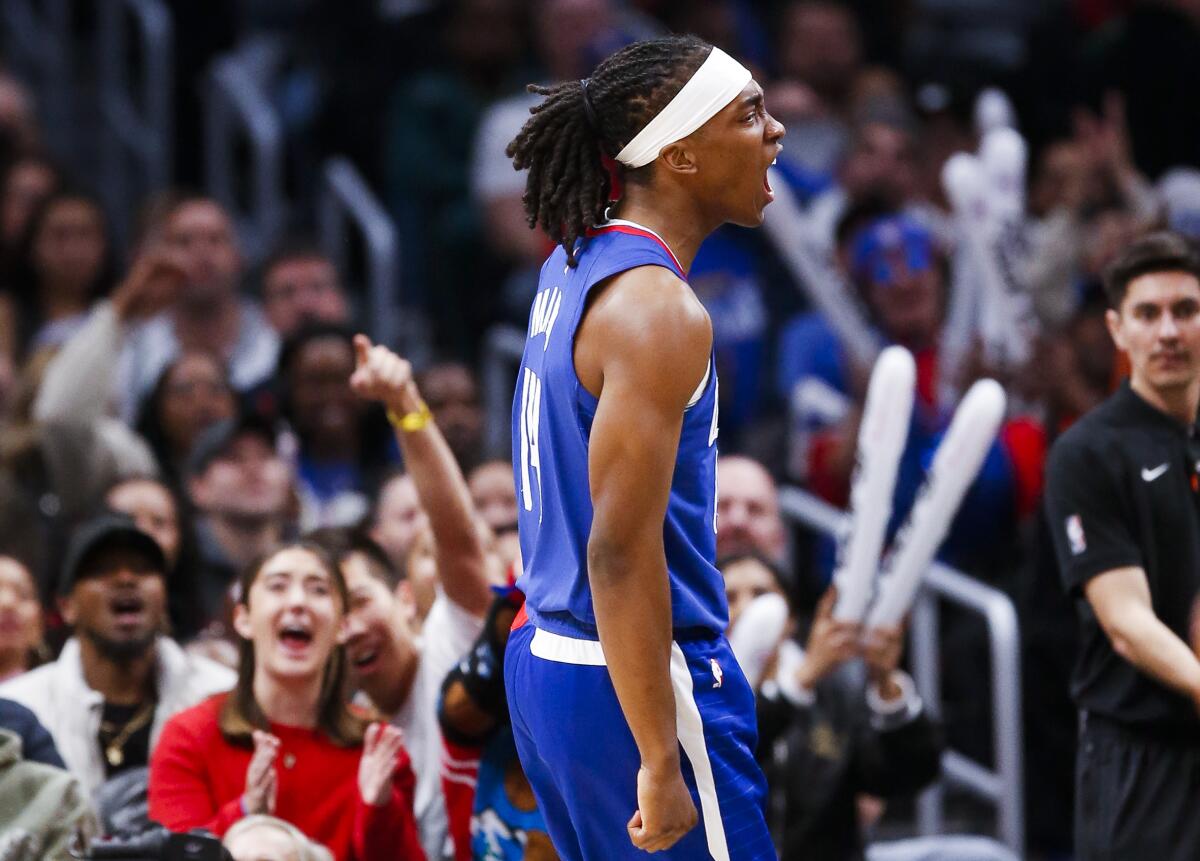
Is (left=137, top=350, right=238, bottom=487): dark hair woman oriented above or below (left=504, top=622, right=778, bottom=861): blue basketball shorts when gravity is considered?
above

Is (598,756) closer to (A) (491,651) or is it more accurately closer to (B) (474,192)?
Result: (A) (491,651)

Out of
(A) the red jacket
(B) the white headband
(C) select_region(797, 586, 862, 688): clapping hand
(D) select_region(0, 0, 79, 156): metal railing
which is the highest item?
(D) select_region(0, 0, 79, 156): metal railing

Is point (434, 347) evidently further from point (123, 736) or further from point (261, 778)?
point (261, 778)

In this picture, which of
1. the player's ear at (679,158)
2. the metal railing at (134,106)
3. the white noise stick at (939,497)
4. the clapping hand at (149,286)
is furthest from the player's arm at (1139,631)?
the metal railing at (134,106)

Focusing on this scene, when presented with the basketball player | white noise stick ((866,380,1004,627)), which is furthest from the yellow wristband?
white noise stick ((866,380,1004,627))

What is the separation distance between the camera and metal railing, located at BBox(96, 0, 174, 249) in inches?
413

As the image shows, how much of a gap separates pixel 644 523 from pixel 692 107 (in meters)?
0.81

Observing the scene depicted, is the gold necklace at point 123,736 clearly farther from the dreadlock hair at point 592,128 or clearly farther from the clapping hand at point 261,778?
the dreadlock hair at point 592,128

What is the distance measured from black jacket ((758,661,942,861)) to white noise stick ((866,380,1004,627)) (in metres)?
0.34

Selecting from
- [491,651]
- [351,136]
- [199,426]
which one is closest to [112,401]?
[199,426]

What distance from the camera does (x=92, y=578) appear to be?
20.1 ft

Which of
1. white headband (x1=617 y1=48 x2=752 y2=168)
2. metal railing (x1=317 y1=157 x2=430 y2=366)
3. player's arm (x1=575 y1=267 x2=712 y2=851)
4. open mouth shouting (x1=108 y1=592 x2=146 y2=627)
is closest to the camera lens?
player's arm (x1=575 y1=267 x2=712 y2=851)

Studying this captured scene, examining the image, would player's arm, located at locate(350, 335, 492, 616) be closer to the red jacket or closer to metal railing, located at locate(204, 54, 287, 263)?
the red jacket

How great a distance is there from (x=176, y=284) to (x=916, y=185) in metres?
3.60
